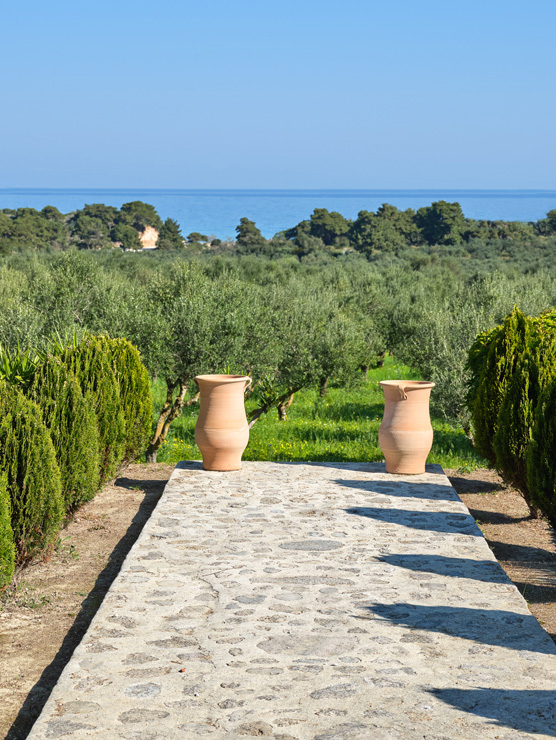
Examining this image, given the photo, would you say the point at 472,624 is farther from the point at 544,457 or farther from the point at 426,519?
the point at 426,519

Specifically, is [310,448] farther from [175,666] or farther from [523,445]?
[175,666]

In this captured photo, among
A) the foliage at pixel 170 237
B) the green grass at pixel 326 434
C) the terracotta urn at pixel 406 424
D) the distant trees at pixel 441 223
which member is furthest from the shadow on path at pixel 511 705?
the distant trees at pixel 441 223

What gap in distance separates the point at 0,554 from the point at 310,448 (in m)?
7.94

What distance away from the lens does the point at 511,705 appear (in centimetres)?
388

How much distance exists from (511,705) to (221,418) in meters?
5.85

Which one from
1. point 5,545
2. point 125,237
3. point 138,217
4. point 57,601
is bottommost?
point 57,601

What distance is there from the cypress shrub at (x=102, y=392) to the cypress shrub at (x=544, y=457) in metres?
4.62

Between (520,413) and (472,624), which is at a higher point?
(520,413)

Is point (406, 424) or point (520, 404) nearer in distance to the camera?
point (520, 404)

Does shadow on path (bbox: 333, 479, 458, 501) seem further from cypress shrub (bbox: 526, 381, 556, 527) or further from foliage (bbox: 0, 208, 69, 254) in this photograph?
foliage (bbox: 0, 208, 69, 254)

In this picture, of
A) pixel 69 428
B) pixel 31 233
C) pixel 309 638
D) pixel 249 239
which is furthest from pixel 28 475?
pixel 31 233

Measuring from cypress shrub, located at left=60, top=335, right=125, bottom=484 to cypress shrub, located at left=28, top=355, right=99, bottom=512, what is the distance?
2.74 ft

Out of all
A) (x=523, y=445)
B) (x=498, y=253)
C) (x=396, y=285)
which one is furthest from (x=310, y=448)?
(x=498, y=253)

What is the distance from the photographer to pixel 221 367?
12.6 m
